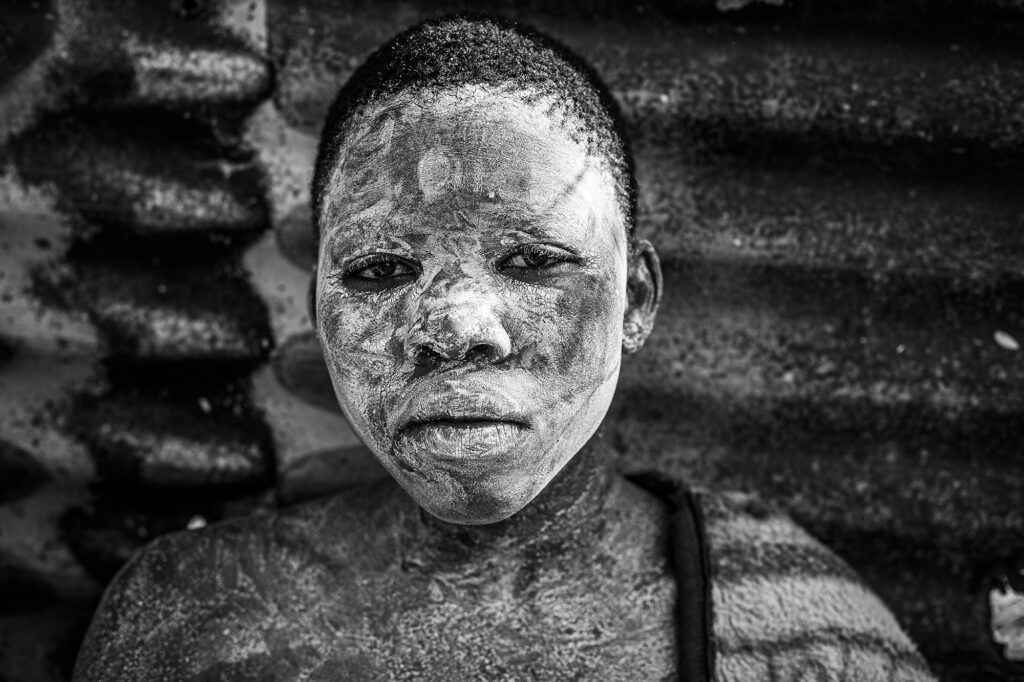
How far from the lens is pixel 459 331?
1218mm

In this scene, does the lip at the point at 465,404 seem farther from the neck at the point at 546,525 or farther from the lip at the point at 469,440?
the neck at the point at 546,525

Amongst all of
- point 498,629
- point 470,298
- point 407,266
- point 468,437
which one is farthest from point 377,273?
point 498,629

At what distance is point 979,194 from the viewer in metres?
1.79

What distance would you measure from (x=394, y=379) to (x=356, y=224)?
20cm

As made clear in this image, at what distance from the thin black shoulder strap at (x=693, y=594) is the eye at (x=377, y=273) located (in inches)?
21.7

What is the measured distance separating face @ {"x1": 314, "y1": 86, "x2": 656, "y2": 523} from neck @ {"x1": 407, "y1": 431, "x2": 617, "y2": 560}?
143mm

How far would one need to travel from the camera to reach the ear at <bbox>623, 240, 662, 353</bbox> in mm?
1480

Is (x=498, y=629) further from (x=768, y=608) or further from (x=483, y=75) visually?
(x=483, y=75)

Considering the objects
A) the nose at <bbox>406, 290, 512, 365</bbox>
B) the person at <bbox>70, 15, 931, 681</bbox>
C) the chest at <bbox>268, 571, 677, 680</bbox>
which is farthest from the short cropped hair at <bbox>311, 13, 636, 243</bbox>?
the chest at <bbox>268, 571, 677, 680</bbox>

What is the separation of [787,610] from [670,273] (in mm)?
610

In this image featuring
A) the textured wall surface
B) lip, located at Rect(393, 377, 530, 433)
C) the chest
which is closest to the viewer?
lip, located at Rect(393, 377, 530, 433)

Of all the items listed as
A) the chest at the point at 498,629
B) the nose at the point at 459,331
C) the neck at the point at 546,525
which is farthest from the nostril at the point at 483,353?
the chest at the point at 498,629

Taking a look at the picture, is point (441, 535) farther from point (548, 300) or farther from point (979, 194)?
point (979, 194)

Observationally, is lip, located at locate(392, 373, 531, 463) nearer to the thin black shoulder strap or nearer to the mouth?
the mouth
